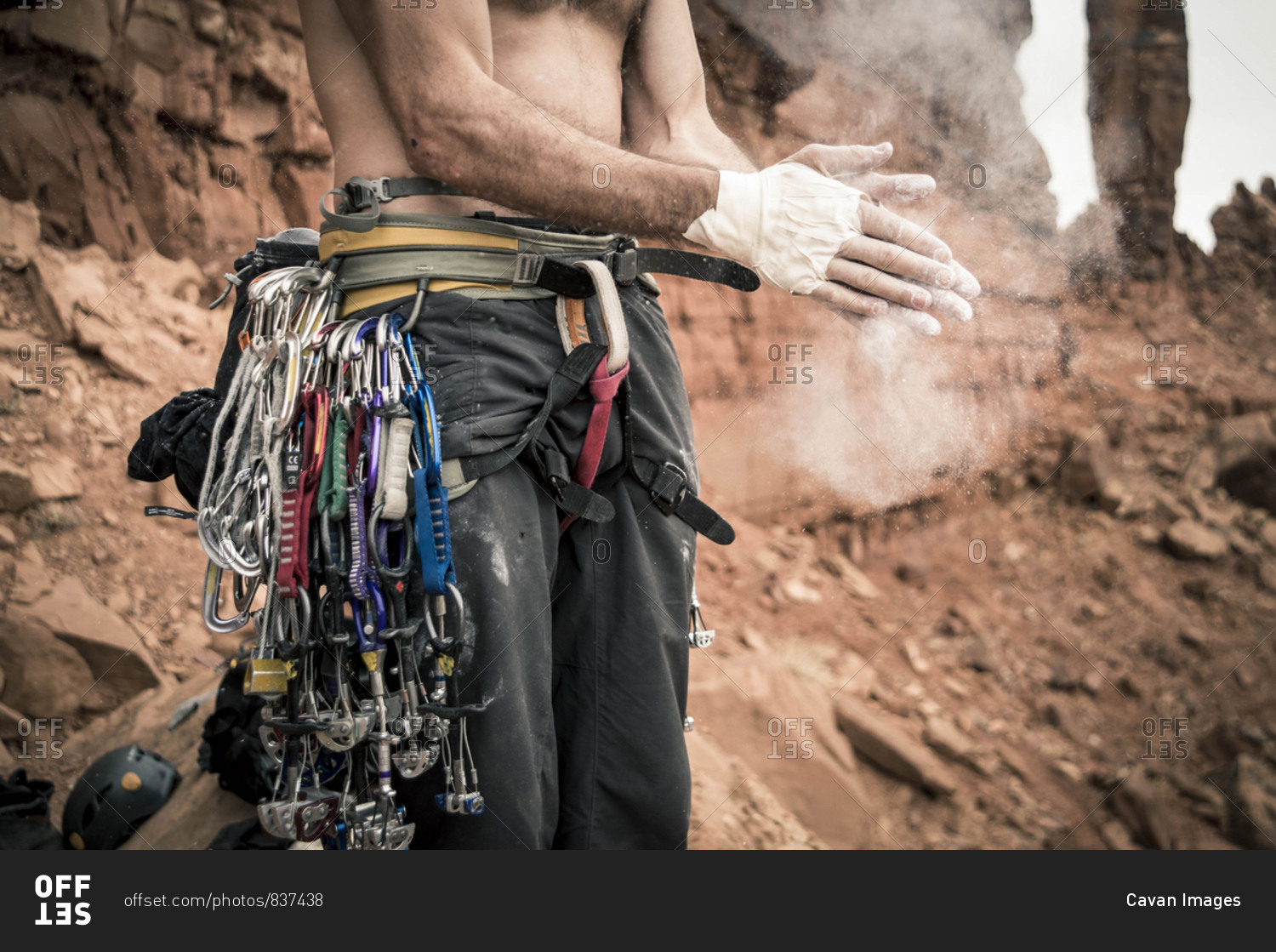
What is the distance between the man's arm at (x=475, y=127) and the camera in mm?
1191

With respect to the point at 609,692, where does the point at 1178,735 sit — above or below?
below

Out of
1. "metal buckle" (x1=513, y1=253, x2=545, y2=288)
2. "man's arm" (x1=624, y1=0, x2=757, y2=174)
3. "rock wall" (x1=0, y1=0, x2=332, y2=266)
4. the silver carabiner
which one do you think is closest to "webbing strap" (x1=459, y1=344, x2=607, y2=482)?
"metal buckle" (x1=513, y1=253, x2=545, y2=288)

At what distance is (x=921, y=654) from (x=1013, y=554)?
978 mm

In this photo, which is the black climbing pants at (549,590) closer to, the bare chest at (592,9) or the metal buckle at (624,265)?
the metal buckle at (624,265)

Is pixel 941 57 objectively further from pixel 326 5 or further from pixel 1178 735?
pixel 326 5

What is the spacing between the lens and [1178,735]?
4.13 metres

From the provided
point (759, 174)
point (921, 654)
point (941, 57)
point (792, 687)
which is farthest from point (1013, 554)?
point (759, 174)

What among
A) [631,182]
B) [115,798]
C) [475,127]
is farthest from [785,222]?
[115,798]

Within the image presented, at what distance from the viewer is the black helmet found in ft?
6.78

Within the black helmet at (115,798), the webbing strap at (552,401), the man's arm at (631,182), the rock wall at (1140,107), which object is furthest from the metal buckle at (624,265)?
the rock wall at (1140,107)

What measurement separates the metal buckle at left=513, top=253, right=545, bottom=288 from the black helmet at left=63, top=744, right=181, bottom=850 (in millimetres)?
1681

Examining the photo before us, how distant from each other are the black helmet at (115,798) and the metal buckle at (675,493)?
159 cm

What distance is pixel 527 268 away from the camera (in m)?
1.29

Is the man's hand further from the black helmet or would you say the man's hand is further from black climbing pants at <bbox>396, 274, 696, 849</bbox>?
the black helmet
